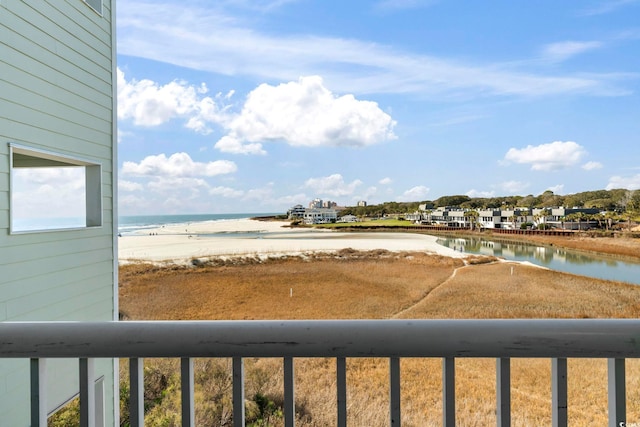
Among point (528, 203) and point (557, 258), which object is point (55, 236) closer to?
point (528, 203)

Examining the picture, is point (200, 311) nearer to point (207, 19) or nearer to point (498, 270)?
point (207, 19)

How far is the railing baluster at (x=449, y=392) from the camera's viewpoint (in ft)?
1.84

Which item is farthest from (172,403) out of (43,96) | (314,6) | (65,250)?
(314,6)

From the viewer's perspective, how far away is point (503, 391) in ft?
1.87

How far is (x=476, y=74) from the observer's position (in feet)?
17.4

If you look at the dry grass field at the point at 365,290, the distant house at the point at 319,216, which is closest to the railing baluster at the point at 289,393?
the dry grass field at the point at 365,290

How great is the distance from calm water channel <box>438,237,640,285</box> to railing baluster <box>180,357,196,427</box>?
5.41 meters

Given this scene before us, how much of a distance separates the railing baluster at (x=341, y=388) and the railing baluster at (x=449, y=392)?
144mm

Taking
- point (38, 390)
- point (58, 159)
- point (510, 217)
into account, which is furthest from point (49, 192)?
point (510, 217)

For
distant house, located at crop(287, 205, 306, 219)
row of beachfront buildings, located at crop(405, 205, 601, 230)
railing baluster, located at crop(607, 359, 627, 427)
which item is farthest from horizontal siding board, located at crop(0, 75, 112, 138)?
row of beachfront buildings, located at crop(405, 205, 601, 230)

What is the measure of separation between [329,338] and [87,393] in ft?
1.24

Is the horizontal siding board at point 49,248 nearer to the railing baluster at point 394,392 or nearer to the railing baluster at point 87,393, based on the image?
the railing baluster at point 87,393

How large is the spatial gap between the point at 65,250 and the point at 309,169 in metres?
3.91

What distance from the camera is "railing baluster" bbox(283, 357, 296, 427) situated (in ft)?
1.89
